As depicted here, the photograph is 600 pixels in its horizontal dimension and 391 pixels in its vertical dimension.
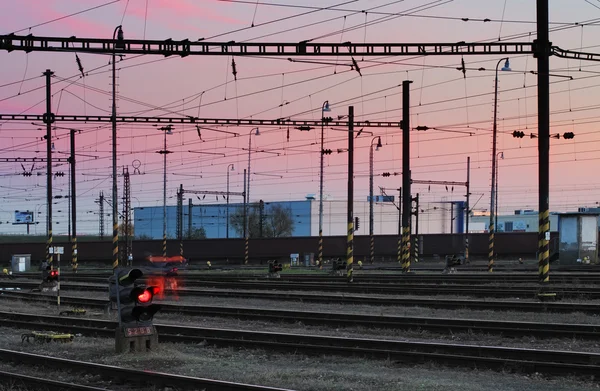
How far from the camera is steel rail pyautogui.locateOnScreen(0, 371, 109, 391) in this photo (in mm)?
11703

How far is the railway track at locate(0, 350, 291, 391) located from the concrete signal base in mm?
1177

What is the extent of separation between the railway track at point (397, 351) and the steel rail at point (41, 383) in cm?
100

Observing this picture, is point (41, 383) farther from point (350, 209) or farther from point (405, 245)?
point (405, 245)

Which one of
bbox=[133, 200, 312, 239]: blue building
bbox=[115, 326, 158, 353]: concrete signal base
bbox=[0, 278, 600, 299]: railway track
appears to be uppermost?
bbox=[133, 200, 312, 239]: blue building

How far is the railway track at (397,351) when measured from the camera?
42.4 feet

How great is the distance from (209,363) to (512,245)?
60.2 meters

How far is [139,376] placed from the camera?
40.8 ft

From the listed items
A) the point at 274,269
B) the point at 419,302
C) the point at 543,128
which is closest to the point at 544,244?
the point at 543,128

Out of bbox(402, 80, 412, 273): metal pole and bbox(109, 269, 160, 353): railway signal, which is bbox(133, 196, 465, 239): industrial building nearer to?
bbox(402, 80, 412, 273): metal pole

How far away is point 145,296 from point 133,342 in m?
1.12

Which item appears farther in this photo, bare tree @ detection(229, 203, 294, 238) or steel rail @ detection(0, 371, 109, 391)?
bare tree @ detection(229, 203, 294, 238)

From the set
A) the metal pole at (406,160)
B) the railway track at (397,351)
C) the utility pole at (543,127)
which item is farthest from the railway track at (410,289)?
the railway track at (397,351)

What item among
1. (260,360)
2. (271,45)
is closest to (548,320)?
(260,360)

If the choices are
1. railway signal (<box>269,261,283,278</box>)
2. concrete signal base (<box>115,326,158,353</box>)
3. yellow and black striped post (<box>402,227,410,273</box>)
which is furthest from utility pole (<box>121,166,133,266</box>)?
concrete signal base (<box>115,326,158,353</box>)
